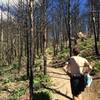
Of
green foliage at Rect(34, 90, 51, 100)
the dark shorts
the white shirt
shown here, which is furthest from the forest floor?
the white shirt

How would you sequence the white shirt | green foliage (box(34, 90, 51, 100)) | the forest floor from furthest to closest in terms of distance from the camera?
the forest floor < green foliage (box(34, 90, 51, 100)) < the white shirt

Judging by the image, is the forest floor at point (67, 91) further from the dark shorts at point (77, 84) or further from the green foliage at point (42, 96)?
the dark shorts at point (77, 84)

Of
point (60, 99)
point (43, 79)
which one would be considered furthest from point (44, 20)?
point (60, 99)

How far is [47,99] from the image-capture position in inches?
472

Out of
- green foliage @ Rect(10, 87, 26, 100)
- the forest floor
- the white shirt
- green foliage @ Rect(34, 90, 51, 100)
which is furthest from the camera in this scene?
green foliage @ Rect(10, 87, 26, 100)

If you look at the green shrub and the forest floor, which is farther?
the forest floor

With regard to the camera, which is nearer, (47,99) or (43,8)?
(47,99)

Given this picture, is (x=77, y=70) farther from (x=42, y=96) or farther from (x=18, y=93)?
(x=18, y=93)

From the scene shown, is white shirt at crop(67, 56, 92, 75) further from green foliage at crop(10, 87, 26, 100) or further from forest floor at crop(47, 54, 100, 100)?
green foliage at crop(10, 87, 26, 100)

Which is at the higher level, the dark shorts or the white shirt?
the white shirt

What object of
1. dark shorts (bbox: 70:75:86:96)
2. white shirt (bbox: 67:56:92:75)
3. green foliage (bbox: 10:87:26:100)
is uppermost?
white shirt (bbox: 67:56:92:75)

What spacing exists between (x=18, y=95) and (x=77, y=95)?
6604 millimetres

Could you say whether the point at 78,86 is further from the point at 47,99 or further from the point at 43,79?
the point at 43,79

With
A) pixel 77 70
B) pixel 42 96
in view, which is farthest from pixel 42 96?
pixel 77 70
